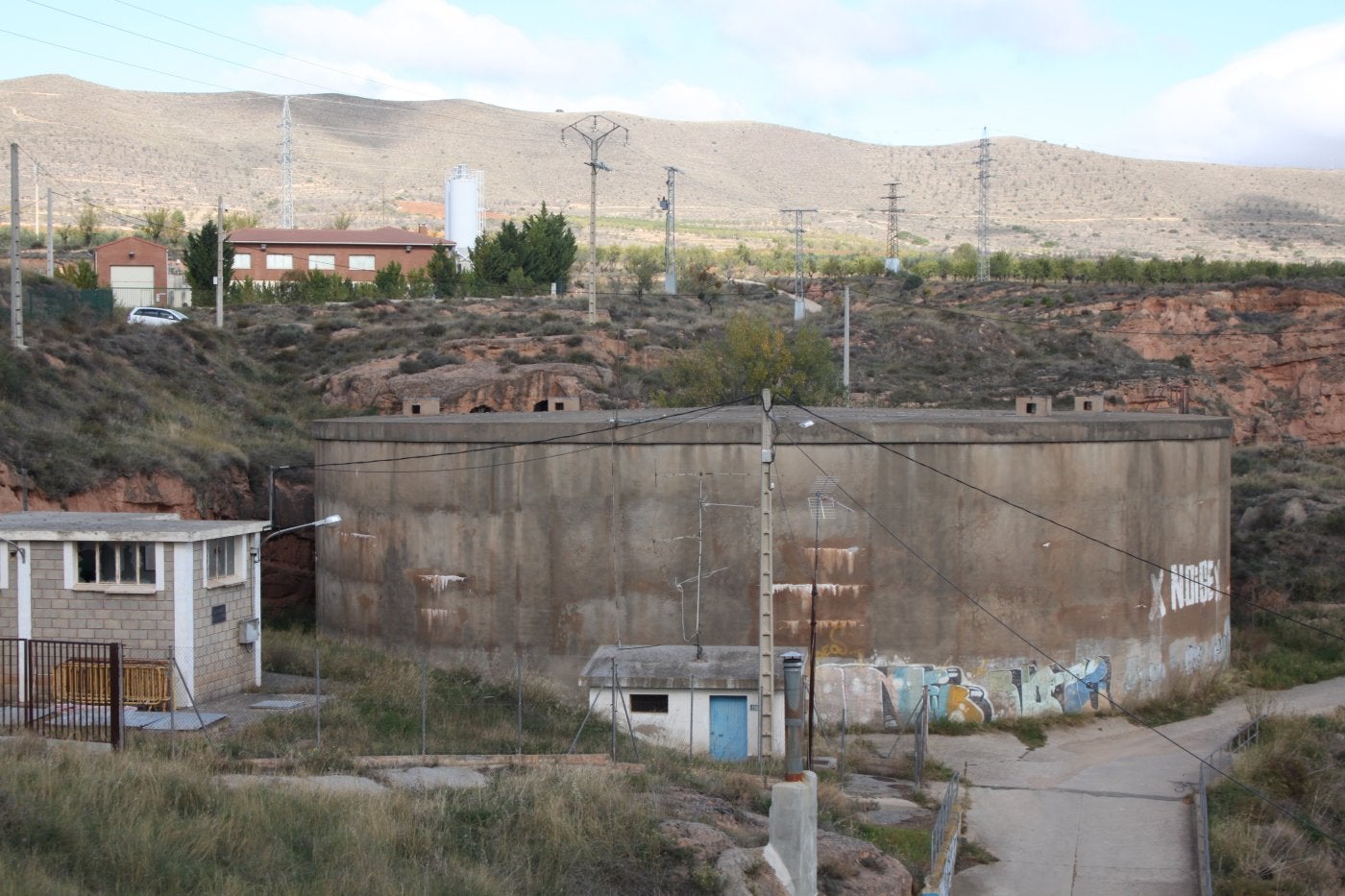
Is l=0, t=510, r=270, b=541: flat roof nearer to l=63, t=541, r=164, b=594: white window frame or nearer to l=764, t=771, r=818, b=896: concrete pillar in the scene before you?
l=63, t=541, r=164, b=594: white window frame

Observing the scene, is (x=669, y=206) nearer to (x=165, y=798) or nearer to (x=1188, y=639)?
(x=1188, y=639)

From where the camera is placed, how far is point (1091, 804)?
22578 mm

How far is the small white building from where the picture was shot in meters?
23.2

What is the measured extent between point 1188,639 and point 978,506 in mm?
6315

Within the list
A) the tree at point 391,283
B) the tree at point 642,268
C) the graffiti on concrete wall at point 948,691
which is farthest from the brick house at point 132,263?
the graffiti on concrete wall at point 948,691

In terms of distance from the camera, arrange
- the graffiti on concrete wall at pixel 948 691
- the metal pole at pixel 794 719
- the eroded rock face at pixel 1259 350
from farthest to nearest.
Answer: the eroded rock face at pixel 1259 350 → the graffiti on concrete wall at pixel 948 691 → the metal pole at pixel 794 719

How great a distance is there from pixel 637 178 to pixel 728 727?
156056mm

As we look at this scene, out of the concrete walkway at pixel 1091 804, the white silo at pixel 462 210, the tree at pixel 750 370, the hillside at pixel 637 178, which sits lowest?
the concrete walkway at pixel 1091 804

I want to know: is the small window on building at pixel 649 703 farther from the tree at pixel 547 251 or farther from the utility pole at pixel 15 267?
the tree at pixel 547 251

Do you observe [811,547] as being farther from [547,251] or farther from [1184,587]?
[547,251]

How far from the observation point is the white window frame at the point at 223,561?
77.6 feet

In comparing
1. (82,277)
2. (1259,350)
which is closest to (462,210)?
(82,277)

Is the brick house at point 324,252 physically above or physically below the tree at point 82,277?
above

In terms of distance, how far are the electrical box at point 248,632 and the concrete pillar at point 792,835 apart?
12748 millimetres
